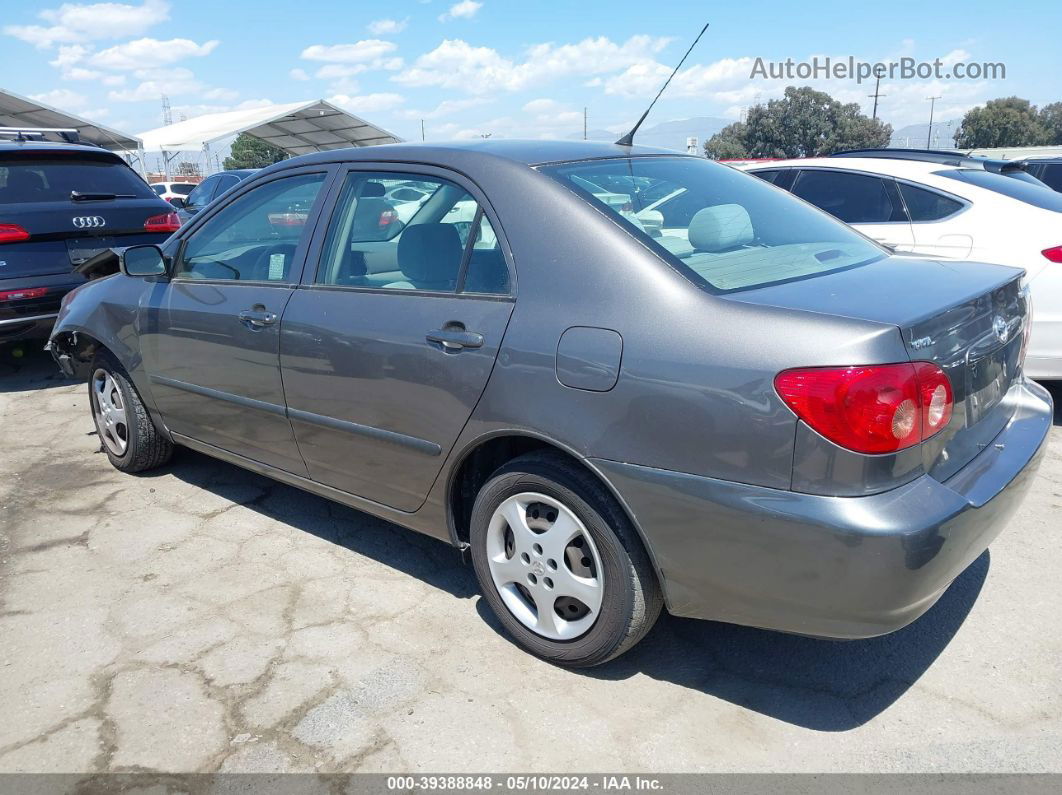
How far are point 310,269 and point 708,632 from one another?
1994mm

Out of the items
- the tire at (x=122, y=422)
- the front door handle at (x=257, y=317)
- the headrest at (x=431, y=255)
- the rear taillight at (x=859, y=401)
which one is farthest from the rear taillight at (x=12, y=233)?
the rear taillight at (x=859, y=401)

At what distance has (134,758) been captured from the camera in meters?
2.36

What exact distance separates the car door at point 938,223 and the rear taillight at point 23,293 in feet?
19.8

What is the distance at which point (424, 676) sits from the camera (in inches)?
105

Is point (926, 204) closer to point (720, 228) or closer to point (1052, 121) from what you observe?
point (720, 228)

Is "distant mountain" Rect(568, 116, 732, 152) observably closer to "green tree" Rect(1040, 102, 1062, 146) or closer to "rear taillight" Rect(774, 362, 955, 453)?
"rear taillight" Rect(774, 362, 955, 453)

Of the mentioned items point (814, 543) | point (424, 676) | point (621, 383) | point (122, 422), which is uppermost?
point (621, 383)

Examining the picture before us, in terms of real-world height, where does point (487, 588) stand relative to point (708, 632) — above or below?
above

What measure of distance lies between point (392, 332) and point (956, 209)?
405cm

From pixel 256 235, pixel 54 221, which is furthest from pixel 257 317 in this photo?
pixel 54 221

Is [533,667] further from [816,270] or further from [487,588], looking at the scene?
[816,270]

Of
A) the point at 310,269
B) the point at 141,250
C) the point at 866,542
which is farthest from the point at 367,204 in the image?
the point at 866,542

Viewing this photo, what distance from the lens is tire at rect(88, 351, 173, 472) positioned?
431cm

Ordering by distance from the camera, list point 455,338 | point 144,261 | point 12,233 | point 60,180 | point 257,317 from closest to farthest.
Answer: point 455,338
point 257,317
point 144,261
point 12,233
point 60,180
